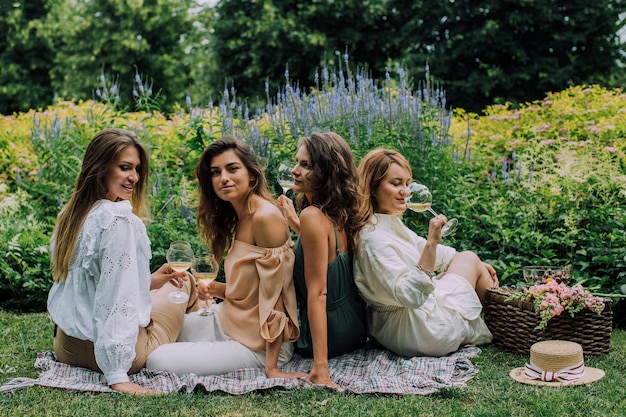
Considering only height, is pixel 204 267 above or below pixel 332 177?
below

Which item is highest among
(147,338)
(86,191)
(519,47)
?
(519,47)

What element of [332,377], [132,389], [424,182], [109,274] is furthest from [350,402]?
[424,182]

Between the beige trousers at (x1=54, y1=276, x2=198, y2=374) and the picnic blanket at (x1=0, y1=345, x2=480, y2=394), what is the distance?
0.16 ft

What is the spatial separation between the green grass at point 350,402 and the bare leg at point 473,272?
85 cm

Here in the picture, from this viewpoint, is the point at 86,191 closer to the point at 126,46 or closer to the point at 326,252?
the point at 326,252

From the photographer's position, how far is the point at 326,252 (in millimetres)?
3668

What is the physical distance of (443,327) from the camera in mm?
4078

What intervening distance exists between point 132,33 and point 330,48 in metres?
6.38

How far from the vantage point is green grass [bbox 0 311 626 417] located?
3193 mm

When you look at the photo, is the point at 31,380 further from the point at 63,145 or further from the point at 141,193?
the point at 63,145

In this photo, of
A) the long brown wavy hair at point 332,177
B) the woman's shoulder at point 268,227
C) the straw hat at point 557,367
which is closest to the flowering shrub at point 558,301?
the straw hat at point 557,367

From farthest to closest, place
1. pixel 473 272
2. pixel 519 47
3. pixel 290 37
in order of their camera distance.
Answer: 1. pixel 290 37
2. pixel 519 47
3. pixel 473 272

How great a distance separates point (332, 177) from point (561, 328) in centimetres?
158

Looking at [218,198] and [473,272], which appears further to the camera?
[473,272]
